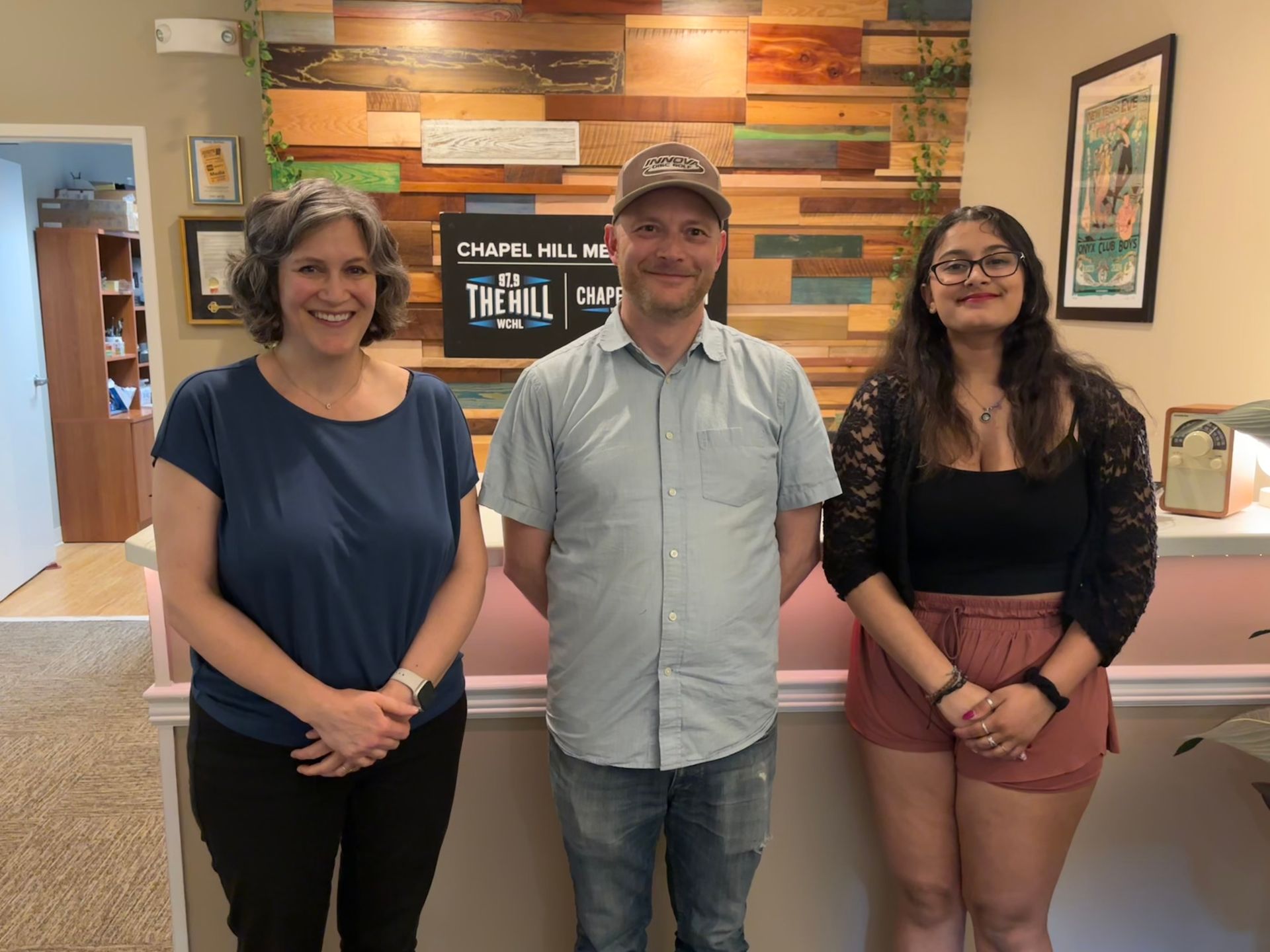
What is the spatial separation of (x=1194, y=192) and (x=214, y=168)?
3297mm

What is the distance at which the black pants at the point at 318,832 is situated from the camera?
1190mm

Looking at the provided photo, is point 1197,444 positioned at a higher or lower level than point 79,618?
higher

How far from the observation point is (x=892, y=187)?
3629 millimetres

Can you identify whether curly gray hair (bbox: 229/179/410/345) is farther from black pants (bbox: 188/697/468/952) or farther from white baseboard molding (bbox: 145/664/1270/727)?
white baseboard molding (bbox: 145/664/1270/727)

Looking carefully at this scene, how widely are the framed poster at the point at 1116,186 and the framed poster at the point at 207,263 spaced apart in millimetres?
2942

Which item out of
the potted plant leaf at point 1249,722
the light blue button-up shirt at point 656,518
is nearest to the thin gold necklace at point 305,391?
the light blue button-up shirt at point 656,518

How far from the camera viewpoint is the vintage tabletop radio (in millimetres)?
1729

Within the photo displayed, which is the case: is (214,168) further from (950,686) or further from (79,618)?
(950,686)

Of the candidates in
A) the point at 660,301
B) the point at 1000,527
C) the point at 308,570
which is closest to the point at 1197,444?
the point at 1000,527

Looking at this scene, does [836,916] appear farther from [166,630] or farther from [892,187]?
[892,187]

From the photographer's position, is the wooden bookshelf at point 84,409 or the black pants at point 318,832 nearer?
the black pants at point 318,832

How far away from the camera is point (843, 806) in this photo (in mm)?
1741

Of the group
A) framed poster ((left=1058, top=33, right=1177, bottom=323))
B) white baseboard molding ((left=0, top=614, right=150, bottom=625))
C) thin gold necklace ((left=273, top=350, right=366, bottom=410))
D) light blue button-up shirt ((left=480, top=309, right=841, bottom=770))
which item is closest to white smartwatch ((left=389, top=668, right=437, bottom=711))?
light blue button-up shirt ((left=480, top=309, right=841, bottom=770))

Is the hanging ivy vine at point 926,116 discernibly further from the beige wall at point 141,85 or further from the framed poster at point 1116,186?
the beige wall at point 141,85
